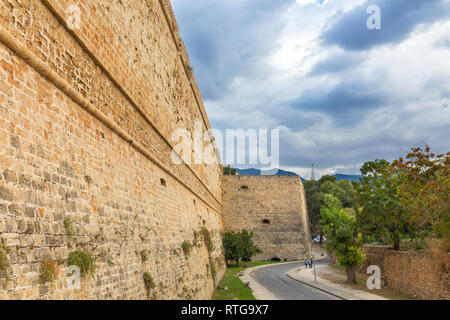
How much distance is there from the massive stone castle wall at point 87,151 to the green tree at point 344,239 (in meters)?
10.8

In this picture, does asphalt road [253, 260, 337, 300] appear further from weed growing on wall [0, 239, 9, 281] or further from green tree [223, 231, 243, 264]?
weed growing on wall [0, 239, 9, 281]

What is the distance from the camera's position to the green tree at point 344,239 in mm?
17281

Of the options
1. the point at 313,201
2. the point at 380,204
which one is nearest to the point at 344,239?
the point at 380,204

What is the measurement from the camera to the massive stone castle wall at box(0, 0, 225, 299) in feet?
10.6

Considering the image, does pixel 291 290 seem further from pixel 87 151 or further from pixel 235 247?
pixel 87 151

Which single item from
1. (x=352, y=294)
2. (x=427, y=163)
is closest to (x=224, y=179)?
(x=352, y=294)

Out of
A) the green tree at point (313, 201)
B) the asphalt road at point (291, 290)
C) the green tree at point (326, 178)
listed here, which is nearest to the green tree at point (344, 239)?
the asphalt road at point (291, 290)

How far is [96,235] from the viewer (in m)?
4.66

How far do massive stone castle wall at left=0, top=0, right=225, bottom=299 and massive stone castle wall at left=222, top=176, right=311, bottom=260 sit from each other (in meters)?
27.3

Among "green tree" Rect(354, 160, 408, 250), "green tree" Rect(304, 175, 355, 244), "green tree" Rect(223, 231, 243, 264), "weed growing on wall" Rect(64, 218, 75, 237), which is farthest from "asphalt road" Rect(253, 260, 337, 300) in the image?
"green tree" Rect(304, 175, 355, 244)

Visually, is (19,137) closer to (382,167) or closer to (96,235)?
(96,235)

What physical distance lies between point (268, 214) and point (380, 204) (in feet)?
69.8

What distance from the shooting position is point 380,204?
16188 millimetres
